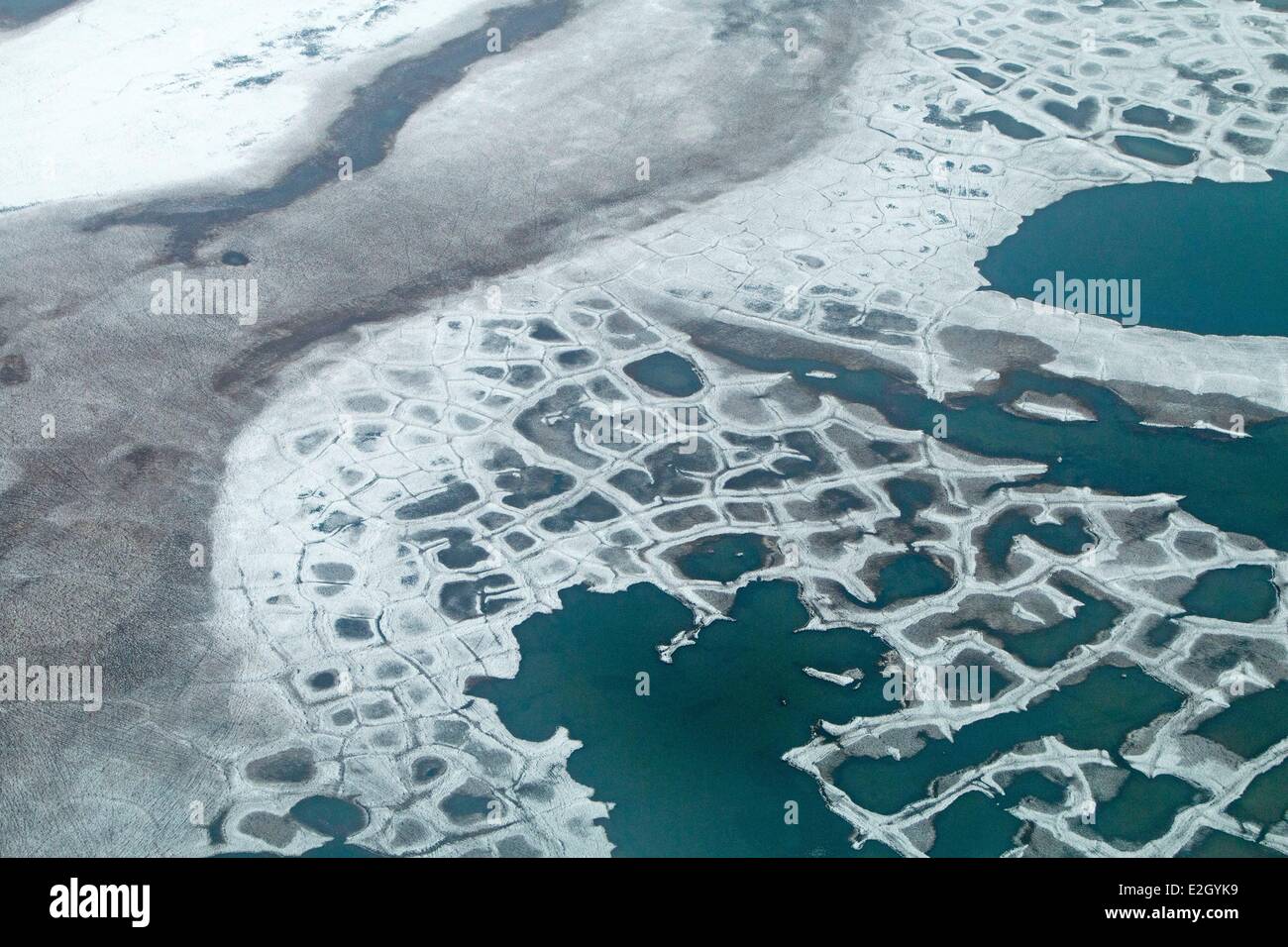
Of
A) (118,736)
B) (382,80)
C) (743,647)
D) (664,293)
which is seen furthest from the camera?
(382,80)

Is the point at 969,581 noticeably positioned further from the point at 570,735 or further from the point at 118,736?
the point at 118,736

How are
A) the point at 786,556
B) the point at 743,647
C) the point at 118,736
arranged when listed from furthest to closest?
the point at 786,556 → the point at 743,647 → the point at 118,736

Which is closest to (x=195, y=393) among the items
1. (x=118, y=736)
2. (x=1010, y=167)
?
(x=118, y=736)
